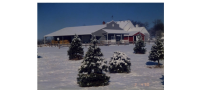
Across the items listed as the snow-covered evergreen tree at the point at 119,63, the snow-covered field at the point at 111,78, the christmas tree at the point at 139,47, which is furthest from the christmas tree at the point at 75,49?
the christmas tree at the point at 139,47

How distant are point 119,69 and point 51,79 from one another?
3.48 m

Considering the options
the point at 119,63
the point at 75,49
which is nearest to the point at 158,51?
the point at 119,63

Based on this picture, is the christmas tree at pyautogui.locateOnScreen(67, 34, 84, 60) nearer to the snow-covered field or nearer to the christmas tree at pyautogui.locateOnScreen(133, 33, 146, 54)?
the snow-covered field

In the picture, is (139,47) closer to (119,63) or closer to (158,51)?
(158,51)

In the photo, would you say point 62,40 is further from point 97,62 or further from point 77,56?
point 97,62

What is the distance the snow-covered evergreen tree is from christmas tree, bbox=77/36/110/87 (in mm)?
1887

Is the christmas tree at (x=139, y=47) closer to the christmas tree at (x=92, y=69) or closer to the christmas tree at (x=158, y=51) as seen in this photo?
the christmas tree at (x=158, y=51)

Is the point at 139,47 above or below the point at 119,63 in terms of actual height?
above

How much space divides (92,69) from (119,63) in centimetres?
234

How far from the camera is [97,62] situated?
7.07 meters

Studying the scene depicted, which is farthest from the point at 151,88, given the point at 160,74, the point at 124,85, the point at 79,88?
the point at 79,88

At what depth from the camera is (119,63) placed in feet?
29.9

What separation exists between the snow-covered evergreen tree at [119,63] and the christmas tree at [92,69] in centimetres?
189

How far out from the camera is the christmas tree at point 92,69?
7.12 meters
